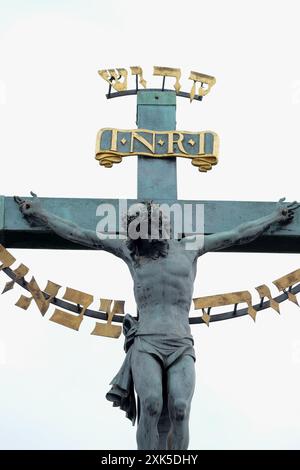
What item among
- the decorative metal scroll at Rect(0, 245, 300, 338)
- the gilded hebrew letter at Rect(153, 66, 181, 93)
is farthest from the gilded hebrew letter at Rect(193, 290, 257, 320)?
the gilded hebrew letter at Rect(153, 66, 181, 93)

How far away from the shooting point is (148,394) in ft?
41.0

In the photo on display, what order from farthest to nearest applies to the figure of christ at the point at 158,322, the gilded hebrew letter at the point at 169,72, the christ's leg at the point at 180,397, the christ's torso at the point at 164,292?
the gilded hebrew letter at the point at 169,72 < the christ's torso at the point at 164,292 < the figure of christ at the point at 158,322 < the christ's leg at the point at 180,397

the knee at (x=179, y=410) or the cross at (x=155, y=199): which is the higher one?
the cross at (x=155, y=199)

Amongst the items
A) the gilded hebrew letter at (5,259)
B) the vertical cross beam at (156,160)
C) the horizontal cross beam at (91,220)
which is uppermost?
the vertical cross beam at (156,160)

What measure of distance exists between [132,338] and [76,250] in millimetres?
1062

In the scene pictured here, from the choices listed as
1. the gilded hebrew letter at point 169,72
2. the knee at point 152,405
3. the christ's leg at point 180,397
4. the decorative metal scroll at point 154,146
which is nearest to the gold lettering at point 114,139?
the decorative metal scroll at point 154,146

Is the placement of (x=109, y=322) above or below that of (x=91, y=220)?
below

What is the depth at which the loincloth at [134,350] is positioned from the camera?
12.7m

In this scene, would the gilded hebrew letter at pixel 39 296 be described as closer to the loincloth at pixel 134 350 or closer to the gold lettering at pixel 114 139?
the loincloth at pixel 134 350

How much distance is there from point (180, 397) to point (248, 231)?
1503 mm

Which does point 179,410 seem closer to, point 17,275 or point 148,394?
point 148,394

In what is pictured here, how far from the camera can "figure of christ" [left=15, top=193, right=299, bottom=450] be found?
1245 centimetres

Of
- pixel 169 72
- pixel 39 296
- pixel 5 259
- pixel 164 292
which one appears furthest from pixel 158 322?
pixel 169 72

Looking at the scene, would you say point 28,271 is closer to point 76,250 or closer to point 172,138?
point 76,250
